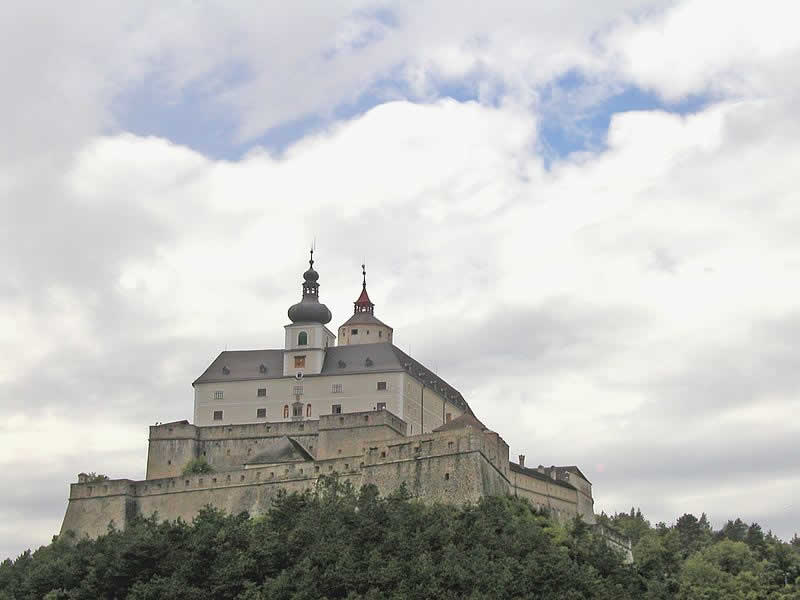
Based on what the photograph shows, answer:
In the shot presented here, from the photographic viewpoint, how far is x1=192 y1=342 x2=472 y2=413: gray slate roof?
84188 millimetres

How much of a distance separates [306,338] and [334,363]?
2.36 meters

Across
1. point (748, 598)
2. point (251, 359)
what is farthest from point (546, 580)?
point (251, 359)

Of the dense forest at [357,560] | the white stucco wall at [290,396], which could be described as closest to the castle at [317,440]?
the white stucco wall at [290,396]

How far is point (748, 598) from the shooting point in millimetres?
71562

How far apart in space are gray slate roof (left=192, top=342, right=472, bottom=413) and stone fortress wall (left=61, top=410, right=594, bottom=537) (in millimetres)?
4270

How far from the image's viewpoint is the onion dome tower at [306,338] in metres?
84.8

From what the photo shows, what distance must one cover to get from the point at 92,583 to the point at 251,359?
2456 centimetres

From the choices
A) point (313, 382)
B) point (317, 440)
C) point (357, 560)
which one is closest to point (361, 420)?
point (317, 440)

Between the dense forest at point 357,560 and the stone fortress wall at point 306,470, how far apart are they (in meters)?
1.71

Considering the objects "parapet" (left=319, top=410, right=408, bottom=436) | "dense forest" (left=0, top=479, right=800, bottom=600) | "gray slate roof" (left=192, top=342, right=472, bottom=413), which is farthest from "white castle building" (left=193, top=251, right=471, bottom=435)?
"dense forest" (left=0, top=479, right=800, bottom=600)

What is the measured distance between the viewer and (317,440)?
260ft

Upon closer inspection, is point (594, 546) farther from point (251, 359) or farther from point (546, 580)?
point (251, 359)

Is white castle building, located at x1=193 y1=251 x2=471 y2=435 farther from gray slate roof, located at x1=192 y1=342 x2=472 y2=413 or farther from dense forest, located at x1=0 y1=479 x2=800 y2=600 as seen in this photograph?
dense forest, located at x1=0 y1=479 x2=800 y2=600

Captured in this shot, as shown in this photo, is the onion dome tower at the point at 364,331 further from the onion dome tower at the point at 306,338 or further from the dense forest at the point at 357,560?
the dense forest at the point at 357,560
